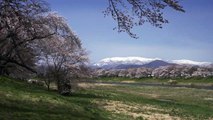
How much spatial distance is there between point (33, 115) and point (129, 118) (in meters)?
12.4

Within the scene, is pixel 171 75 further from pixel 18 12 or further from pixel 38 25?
pixel 18 12

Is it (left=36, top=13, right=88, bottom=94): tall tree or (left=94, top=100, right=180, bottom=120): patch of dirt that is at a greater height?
(left=36, top=13, right=88, bottom=94): tall tree

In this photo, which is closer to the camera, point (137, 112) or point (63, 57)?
point (137, 112)

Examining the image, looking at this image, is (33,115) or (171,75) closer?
(33,115)

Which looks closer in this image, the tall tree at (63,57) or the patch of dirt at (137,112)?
the patch of dirt at (137,112)

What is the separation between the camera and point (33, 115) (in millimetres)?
20172

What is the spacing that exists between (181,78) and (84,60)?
13314 cm

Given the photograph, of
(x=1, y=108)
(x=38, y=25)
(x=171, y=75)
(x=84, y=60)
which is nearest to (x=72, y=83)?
(x=84, y=60)

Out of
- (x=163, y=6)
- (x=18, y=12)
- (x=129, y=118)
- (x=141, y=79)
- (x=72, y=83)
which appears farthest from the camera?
(x=141, y=79)

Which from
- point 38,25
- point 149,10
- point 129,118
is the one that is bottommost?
point 129,118

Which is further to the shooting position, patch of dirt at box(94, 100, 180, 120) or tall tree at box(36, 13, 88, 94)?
tall tree at box(36, 13, 88, 94)

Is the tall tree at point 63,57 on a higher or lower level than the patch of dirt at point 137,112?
higher

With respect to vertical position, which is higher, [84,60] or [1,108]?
[84,60]

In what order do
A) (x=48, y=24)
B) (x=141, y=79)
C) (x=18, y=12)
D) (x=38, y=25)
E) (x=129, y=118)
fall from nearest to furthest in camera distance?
(x=18, y=12), (x=129, y=118), (x=38, y=25), (x=48, y=24), (x=141, y=79)
